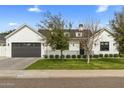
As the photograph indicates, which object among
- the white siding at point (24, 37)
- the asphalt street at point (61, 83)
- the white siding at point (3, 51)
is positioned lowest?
the asphalt street at point (61, 83)

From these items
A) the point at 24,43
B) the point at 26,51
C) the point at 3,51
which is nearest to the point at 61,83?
the point at 26,51

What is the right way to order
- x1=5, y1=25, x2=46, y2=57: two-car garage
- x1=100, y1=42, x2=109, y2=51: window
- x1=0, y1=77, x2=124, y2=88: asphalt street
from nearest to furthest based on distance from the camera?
x1=0, y1=77, x2=124, y2=88: asphalt street, x1=5, y1=25, x2=46, y2=57: two-car garage, x1=100, y1=42, x2=109, y2=51: window

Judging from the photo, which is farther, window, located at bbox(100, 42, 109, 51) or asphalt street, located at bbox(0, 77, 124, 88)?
window, located at bbox(100, 42, 109, 51)

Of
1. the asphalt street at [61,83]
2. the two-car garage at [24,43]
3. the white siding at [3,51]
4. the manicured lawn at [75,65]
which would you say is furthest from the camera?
the white siding at [3,51]

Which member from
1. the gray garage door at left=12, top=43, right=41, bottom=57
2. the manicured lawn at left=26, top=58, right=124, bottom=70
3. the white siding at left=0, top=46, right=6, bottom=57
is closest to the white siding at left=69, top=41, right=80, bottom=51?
the gray garage door at left=12, top=43, right=41, bottom=57

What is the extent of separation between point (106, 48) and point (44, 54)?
931cm

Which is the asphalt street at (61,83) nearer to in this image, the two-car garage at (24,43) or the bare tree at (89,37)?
the bare tree at (89,37)

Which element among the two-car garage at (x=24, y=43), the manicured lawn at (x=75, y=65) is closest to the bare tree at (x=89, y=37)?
the manicured lawn at (x=75, y=65)

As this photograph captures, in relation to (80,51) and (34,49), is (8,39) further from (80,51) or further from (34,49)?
(80,51)

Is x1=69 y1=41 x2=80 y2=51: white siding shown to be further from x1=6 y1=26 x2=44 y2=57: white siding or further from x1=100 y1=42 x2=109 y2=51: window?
x1=6 y1=26 x2=44 y2=57: white siding

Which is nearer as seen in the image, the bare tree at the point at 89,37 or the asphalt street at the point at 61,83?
the asphalt street at the point at 61,83

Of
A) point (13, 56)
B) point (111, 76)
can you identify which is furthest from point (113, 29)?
point (13, 56)

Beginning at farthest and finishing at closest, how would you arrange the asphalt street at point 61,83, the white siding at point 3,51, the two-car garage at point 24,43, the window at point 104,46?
the white siding at point 3,51
the window at point 104,46
the two-car garage at point 24,43
the asphalt street at point 61,83

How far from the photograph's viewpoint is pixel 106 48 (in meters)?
42.7
